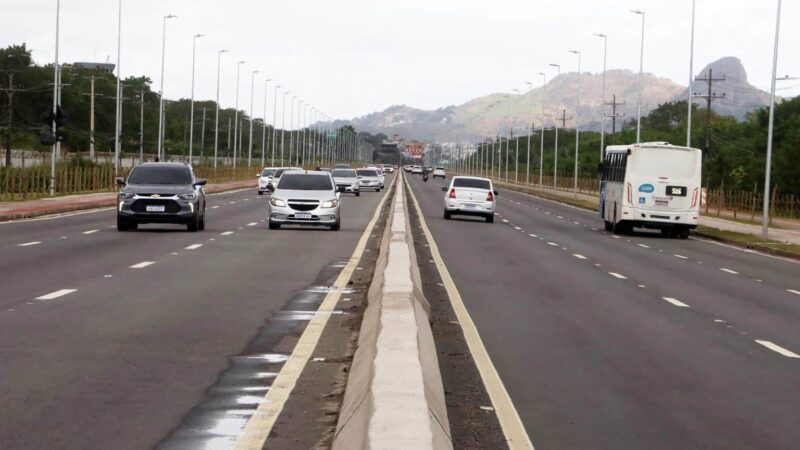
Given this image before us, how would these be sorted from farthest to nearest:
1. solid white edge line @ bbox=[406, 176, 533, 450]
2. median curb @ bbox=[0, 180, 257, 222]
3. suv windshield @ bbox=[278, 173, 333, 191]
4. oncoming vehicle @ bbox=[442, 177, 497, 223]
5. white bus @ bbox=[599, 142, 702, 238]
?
oncoming vehicle @ bbox=[442, 177, 497, 223]
white bus @ bbox=[599, 142, 702, 238]
median curb @ bbox=[0, 180, 257, 222]
suv windshield @ bbox=[278, 173, 333, 191]
solid white edge line @ bbox=[406, 176, 533, 450]

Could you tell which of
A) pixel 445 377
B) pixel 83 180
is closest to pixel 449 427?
pixel 445 377

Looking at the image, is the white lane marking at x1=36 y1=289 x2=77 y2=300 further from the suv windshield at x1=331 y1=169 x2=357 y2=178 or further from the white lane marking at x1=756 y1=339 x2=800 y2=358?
the suv windshield at x1=331 y1=169 x2=357 y2=178

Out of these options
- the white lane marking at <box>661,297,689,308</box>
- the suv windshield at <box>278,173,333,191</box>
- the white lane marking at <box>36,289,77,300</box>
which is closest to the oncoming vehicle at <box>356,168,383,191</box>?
the suv windshield at <box>278,173,333,191</box>

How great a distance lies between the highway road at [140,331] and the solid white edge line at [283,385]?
13 cm

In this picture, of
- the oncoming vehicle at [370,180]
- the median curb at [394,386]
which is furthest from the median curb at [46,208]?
the oncoming vehicle at [370,180]

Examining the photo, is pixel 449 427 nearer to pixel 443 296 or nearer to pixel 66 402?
pixel 66 402

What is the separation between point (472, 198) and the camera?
5303 centimetres

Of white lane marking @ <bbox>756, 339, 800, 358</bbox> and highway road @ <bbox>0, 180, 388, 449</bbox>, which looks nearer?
highway road @ <bbox>0, 180, 388, 449</bbox>

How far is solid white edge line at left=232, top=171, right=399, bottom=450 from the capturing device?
28.6 feet

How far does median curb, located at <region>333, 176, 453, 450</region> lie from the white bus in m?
32.8

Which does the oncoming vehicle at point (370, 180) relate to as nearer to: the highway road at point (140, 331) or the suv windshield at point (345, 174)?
the suv windshield at point (345, 174)

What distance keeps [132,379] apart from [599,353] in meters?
4.95

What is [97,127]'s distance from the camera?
142000 mm

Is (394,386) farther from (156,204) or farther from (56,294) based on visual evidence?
(156,204)
